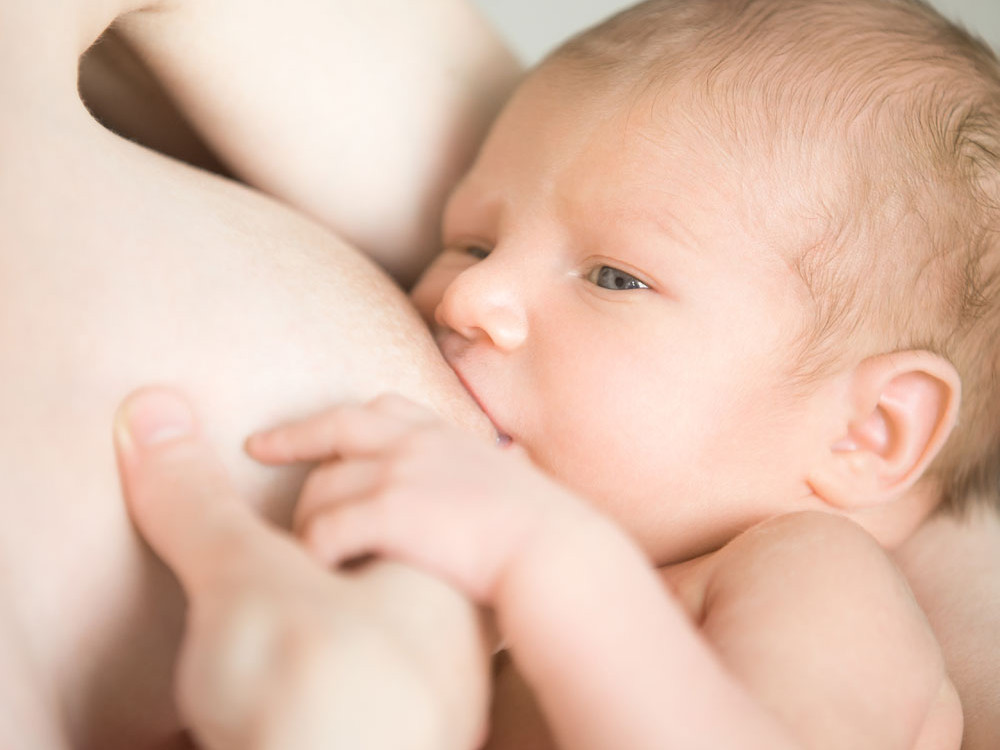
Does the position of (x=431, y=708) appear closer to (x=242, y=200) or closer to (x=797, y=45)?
(x=242, y=200)

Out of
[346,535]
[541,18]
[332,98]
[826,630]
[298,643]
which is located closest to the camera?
[298,643]

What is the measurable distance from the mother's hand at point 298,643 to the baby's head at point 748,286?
0.35 meters

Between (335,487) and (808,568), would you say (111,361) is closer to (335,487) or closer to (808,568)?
(335,487)

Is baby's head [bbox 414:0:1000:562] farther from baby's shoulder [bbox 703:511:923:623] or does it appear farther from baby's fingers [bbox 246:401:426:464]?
baby's fingers [bbox 246:401:426:464]

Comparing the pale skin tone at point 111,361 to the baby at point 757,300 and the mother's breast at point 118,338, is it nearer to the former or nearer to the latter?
the mother's breast at point 118,338

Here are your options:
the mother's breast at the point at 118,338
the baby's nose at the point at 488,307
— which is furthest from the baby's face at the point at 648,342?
the mother's breast at the point at 118,338

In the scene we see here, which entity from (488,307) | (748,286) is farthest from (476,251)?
(748,286)

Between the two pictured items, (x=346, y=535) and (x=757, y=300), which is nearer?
(x=346, y=535)

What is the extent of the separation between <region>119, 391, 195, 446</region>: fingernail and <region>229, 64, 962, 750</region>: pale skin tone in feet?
0.19

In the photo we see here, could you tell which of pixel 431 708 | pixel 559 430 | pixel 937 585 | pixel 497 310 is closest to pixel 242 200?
pixel 497 310

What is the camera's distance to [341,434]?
0.68 m

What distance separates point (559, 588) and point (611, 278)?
1.39ft

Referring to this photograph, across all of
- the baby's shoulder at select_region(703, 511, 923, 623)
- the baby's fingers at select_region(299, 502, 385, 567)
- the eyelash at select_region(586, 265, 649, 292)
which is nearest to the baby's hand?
the baby's fingers at select_region(299, 502, 385, 567)

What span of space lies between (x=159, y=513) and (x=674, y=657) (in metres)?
0.34
